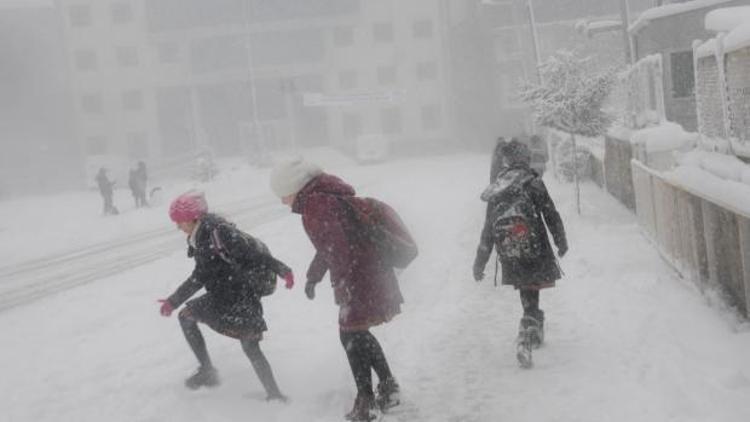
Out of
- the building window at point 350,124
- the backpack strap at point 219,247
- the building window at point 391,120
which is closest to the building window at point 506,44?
the building window at point 391,120

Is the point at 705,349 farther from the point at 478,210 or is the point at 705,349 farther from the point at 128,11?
the point at 128,11

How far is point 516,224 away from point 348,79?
162 ft

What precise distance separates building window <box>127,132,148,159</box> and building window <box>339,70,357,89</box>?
600 inches

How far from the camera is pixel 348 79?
178 ft

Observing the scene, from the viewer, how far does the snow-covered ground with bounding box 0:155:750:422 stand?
5.13 m

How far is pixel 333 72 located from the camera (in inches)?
2124

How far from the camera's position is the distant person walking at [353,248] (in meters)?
4.78

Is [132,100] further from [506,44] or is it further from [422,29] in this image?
[506,44]

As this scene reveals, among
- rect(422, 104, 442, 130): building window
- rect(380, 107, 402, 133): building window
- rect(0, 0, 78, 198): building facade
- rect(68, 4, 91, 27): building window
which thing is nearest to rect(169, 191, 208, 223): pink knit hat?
rect(380, 107, 402, 133): building window

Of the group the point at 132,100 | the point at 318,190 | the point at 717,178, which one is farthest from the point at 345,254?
the point at 132,100

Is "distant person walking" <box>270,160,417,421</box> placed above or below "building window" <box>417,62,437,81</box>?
below

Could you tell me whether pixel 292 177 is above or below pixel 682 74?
below

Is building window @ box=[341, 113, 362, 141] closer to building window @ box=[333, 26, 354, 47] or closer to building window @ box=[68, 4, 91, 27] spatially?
building window @ box=[333, 26, 354, 47]

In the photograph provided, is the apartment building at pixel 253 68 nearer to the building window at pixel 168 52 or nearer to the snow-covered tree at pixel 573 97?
the building window at pixel 168 52
